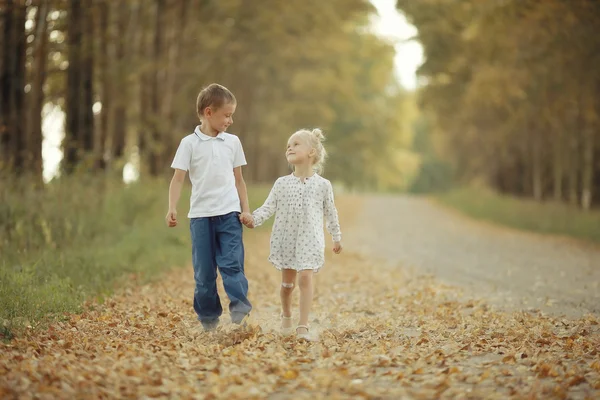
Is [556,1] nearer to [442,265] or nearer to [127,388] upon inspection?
[442,265]

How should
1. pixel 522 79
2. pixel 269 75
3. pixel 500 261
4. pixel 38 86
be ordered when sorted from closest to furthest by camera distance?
pixel 38 86, pixel 500 261, pixel 522 79, pixel 269 75

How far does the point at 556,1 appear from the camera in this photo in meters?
Result: 16.6

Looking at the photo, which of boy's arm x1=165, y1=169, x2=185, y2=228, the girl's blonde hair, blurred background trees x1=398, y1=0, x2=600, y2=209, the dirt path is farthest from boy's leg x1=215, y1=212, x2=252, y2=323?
blurred background trees x1=398, y1=0, x2=600, y2=209

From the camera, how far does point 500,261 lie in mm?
13797

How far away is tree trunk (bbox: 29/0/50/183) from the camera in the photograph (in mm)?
12203

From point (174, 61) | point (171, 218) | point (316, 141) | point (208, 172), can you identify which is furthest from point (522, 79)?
point (171, 218)

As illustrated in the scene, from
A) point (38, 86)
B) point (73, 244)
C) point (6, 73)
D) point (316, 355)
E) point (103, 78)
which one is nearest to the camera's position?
point (316, 355)

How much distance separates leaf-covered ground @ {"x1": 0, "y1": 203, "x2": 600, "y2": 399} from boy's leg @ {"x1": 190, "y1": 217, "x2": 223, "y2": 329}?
0.18 meters

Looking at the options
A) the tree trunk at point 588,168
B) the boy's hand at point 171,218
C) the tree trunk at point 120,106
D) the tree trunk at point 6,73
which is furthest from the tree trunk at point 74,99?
the tree trunk at point 588,168

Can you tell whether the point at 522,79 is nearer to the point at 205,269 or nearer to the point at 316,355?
the point at 205,269

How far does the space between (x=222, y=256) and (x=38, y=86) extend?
328 inches

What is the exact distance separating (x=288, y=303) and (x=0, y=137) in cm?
849

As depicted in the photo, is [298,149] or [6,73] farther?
[6,73]

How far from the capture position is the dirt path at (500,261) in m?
9.29
